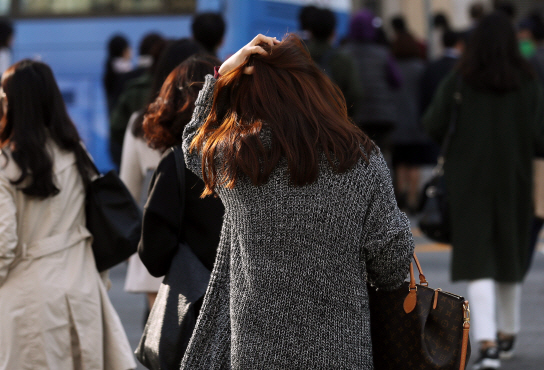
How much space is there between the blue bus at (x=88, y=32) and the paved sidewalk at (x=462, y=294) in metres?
2.44

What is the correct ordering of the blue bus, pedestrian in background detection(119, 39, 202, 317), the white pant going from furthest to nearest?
the blue bus
the white pant
pedestrian in background detection(119, 39, 202, 317)

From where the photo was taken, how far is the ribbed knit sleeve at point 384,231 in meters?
2.07

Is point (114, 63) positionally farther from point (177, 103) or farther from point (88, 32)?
point (177, 103)

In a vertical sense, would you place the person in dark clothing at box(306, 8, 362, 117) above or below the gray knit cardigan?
below

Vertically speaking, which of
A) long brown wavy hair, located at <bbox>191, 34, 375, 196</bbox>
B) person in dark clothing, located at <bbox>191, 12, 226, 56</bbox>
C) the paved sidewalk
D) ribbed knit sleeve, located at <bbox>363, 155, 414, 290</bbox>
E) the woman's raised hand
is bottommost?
the paved sidewalk

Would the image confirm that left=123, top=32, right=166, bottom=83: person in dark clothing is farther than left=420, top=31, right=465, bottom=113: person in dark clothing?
No

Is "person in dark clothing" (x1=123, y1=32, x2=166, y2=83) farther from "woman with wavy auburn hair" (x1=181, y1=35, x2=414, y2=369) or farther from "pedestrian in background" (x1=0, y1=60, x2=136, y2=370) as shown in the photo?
"woman with wavy auburn hair" (x1=181, y1=35, x2=414, y2=369)

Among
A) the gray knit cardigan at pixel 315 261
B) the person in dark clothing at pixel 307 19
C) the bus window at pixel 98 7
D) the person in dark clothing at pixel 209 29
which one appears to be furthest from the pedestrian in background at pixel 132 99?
the bus window at pixel 98 7

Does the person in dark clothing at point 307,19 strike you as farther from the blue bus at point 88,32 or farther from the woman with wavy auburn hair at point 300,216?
the woman with wavy auburn hair at point 300,216

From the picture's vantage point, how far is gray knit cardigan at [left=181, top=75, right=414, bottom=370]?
6.68 ft

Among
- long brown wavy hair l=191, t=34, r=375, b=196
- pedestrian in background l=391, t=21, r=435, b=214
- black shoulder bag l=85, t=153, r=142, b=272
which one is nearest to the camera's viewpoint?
long brown wavy hair l=191, t=34, r=375, b=196

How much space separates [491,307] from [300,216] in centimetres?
294

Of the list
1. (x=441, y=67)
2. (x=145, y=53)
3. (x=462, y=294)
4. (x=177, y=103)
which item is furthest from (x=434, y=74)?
(x=177, y=103)

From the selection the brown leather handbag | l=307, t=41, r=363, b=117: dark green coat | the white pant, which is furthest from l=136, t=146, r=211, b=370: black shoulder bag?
l=307, t=41, r=363, b=117: dark green coat
